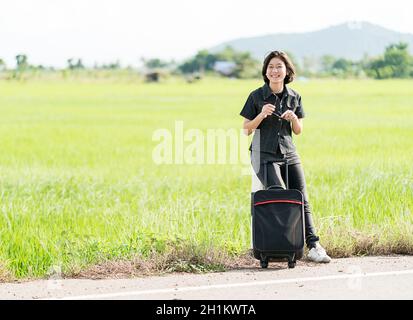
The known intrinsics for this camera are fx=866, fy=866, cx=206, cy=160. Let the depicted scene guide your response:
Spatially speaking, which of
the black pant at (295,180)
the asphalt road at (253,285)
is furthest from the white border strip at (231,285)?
the black pant at (295,180)

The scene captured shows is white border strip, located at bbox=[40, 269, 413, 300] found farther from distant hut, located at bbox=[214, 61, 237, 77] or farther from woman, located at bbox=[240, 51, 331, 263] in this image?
distant hut, located at bbox=[214, 61, 237, 77]

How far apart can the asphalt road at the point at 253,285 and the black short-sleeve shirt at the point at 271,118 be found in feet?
3.26

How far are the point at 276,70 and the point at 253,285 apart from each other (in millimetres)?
1796

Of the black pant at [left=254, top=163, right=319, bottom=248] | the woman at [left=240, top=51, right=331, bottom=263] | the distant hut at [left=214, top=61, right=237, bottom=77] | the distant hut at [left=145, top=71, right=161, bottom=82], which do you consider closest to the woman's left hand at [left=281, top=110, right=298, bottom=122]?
the woman at [left=240, top=51, right=331, bottom=263]

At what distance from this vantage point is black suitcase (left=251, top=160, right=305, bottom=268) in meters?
6.79

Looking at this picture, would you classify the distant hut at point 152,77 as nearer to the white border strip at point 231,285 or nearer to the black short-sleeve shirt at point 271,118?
the black short-sleeve shirt at point 271,118

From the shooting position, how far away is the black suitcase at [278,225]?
679 cm

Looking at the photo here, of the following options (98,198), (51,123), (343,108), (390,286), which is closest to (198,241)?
(390,286)

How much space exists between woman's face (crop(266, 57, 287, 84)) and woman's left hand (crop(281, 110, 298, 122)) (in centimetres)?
29

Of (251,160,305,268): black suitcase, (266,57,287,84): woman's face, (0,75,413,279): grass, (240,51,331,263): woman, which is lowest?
(0,75,413,279): grass

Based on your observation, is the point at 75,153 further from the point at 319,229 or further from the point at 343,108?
the point at 343,108

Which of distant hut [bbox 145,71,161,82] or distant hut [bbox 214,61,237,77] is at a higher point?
distant hut [bbox 214,61,237,77]

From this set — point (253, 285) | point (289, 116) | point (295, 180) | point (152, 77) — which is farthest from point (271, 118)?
point (152, 77)
